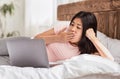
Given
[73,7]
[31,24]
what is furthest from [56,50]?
[31,24]

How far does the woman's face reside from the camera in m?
1.59

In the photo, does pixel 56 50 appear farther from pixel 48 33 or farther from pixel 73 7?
pixel 73 7

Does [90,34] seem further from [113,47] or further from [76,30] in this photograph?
[113,47]

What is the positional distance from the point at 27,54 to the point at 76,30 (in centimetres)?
47

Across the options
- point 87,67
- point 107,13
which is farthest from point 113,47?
point 87,67

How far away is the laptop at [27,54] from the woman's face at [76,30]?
344 millimetres

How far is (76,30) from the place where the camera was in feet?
5.23

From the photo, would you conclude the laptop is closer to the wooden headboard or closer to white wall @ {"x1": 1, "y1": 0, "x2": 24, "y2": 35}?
the wooden headboard

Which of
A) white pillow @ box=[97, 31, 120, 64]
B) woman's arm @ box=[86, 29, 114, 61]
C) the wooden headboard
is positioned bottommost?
white pillow @ box=[97, 31, 120, 64]

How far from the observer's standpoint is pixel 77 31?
1595 millimetres

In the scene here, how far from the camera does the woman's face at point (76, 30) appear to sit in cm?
159

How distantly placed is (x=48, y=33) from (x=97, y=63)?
1059mm

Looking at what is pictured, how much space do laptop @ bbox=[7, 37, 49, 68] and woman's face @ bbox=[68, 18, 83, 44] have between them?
0.34 metres

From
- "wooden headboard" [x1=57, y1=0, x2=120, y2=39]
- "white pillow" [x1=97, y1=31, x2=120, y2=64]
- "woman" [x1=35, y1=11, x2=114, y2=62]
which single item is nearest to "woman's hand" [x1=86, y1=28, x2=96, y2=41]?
"woman" [x1=35, y1=11, x2=114, y2=62]
